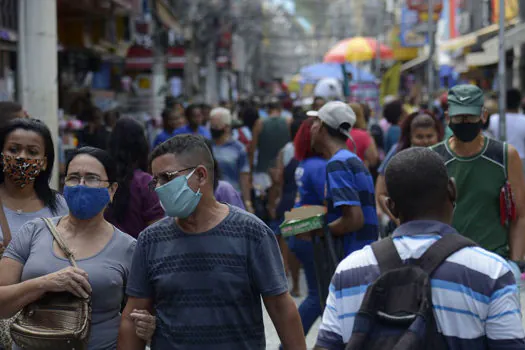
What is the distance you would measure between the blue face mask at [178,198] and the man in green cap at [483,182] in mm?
2403

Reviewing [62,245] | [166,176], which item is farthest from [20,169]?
[166,176]

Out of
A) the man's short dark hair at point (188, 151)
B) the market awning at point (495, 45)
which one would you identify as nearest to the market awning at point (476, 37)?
the market awning at point (495, 45)

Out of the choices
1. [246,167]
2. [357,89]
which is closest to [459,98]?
[246,167]

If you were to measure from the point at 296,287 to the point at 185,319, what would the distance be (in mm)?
6287

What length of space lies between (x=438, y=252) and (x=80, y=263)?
1.83 m

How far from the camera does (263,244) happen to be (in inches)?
152

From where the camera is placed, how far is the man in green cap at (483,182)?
5723 mm

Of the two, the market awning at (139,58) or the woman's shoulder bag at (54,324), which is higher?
the market awning at (139,58)

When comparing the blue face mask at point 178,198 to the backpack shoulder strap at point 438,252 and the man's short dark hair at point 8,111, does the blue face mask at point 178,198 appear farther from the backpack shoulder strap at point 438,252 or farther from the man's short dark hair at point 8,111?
the man's short dark hair at point 8,111

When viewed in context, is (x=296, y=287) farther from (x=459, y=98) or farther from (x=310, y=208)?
(x=459, y=98)

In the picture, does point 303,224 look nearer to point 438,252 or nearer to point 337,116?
point 337,116

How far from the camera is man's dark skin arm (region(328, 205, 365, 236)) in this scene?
6.08m

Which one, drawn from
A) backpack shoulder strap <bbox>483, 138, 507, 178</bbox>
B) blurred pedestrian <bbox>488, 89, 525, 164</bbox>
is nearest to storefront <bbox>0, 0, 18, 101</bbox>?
blurred pedestrian <bbox>488, 89, 525, 164</bbox>

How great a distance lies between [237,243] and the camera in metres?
3.82
